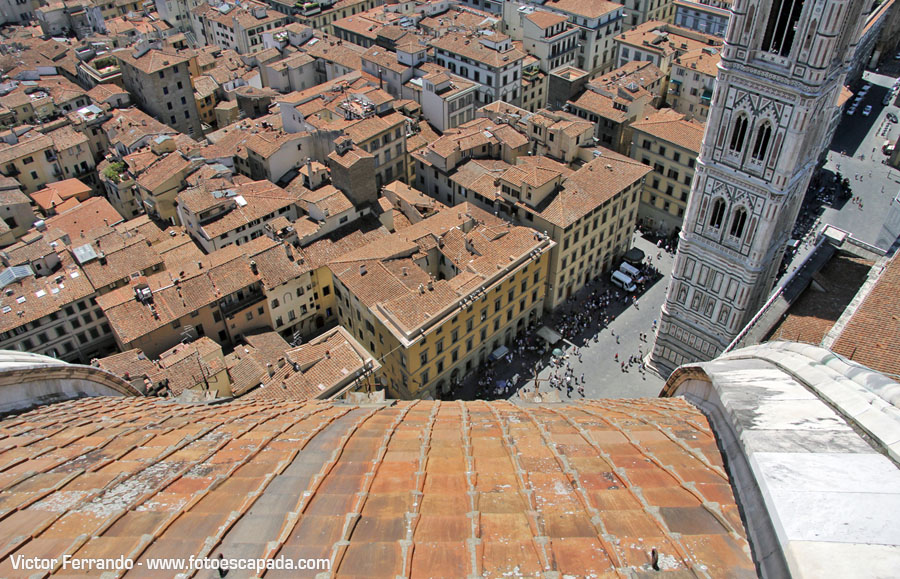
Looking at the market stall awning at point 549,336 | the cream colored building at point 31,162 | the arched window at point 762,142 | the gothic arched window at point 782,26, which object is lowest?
the market stall awning at point 549,336

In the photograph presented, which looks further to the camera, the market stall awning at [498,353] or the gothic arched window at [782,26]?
the market stall awning at [498,353]

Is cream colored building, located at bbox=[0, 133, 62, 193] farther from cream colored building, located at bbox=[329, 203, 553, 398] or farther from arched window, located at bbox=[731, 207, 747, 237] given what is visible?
arched window, located at bbox=[731, 207, 747, 237]

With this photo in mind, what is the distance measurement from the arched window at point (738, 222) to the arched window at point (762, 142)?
125 inches

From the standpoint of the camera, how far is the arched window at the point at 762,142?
3025 cm

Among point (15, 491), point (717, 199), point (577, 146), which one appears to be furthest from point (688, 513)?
point (577, 146)

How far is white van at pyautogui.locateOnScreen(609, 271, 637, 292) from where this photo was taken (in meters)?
49.1

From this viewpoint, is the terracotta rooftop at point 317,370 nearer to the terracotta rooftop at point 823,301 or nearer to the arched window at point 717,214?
the arched window at point 717,214

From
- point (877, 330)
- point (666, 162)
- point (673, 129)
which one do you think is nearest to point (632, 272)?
point (666, 162)

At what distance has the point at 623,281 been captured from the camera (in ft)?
162

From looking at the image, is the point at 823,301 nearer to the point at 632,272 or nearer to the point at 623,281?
the point at 623,281

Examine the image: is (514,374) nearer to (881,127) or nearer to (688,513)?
(688,513)

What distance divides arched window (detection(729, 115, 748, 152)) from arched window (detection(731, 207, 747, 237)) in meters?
3.52

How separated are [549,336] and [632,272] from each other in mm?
10958

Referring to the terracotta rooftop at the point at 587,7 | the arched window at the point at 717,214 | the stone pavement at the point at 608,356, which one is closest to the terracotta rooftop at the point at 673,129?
the stone pavement at the point at 608,356
